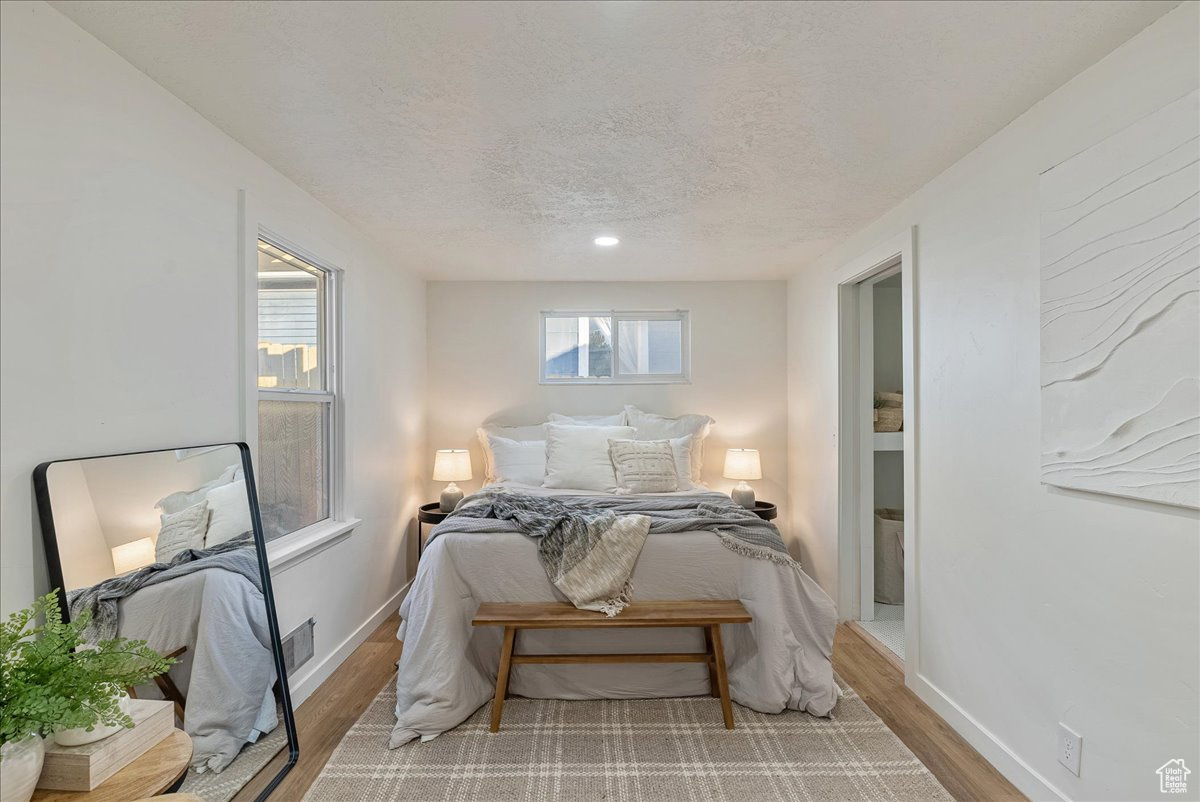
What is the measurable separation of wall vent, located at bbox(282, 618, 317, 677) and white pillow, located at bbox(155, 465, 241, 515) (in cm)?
81

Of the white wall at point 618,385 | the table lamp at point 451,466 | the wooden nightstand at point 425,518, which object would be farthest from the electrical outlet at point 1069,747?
the table lamp at point 451,466

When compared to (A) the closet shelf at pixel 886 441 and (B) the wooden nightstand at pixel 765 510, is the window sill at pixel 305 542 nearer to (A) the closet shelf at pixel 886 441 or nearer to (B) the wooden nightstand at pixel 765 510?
(B) the wooden nightstand at pixel 765 510

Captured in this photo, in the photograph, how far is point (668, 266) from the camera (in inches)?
170

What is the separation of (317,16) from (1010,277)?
88.6 inches

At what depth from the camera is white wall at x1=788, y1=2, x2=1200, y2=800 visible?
5.14 ft

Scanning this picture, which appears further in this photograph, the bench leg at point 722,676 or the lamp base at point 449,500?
the lamp base at point 449,500

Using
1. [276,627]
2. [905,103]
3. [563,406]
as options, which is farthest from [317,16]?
[563,406]

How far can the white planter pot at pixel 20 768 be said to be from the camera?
114 cm

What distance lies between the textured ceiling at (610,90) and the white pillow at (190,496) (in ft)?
4.00

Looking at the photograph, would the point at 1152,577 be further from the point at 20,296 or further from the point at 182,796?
the point at 20,296

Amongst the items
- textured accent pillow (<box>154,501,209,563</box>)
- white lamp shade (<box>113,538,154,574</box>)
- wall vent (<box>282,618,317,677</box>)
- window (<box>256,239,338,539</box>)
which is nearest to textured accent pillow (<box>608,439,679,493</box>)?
window (<box>256,239,338,539</box>)

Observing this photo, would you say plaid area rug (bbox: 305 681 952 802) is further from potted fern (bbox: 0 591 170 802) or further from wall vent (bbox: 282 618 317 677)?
potted fern (bbox: 0 591 170 802)

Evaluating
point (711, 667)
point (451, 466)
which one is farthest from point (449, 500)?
point (711, 667)

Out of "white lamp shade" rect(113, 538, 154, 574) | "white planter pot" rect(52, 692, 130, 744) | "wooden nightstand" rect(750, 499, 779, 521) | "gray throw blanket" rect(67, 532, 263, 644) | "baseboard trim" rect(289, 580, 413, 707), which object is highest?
"white lamp shade" rect(113, 538, 154, 574)
